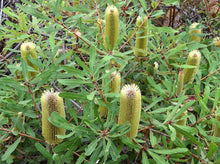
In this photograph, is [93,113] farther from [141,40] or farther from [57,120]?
[141,40]

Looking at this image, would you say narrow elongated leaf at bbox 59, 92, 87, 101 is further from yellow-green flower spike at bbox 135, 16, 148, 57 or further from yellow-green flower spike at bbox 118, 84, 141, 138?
yellow-green flower spike at bbox 135, 16, 148, 57

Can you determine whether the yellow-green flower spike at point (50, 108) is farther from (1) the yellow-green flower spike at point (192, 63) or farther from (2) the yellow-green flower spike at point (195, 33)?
A: (2) the yellow-green flower spike at point (195, 33)

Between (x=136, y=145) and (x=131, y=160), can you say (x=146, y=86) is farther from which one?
(x=136, y=145)

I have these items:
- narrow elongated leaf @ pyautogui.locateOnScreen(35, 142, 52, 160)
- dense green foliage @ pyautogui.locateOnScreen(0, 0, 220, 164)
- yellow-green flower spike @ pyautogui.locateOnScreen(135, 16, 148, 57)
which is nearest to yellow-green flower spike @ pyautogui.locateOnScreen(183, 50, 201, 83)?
dense green foliage @ pyautogui.locateOnScreen(0, 0, 220, 164)

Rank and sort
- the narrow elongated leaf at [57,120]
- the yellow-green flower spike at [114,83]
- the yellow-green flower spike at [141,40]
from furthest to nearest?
the yellow-green flower spike at [141,40] → the yellow-green flower spike at [114,83] → the narrow elongated leaf at [57,120]

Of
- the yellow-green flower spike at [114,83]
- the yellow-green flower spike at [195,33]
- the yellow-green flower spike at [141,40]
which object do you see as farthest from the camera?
the yellow-green flower spike at [195,33]

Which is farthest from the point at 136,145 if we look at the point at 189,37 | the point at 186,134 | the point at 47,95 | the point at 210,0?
the point at 210,0

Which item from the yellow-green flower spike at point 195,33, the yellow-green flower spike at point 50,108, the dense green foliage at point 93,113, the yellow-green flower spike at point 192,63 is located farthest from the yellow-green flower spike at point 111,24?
the yellow-green flower spike at point 195,33

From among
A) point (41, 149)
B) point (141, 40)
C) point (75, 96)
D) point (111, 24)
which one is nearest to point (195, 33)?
point (141, 40)
